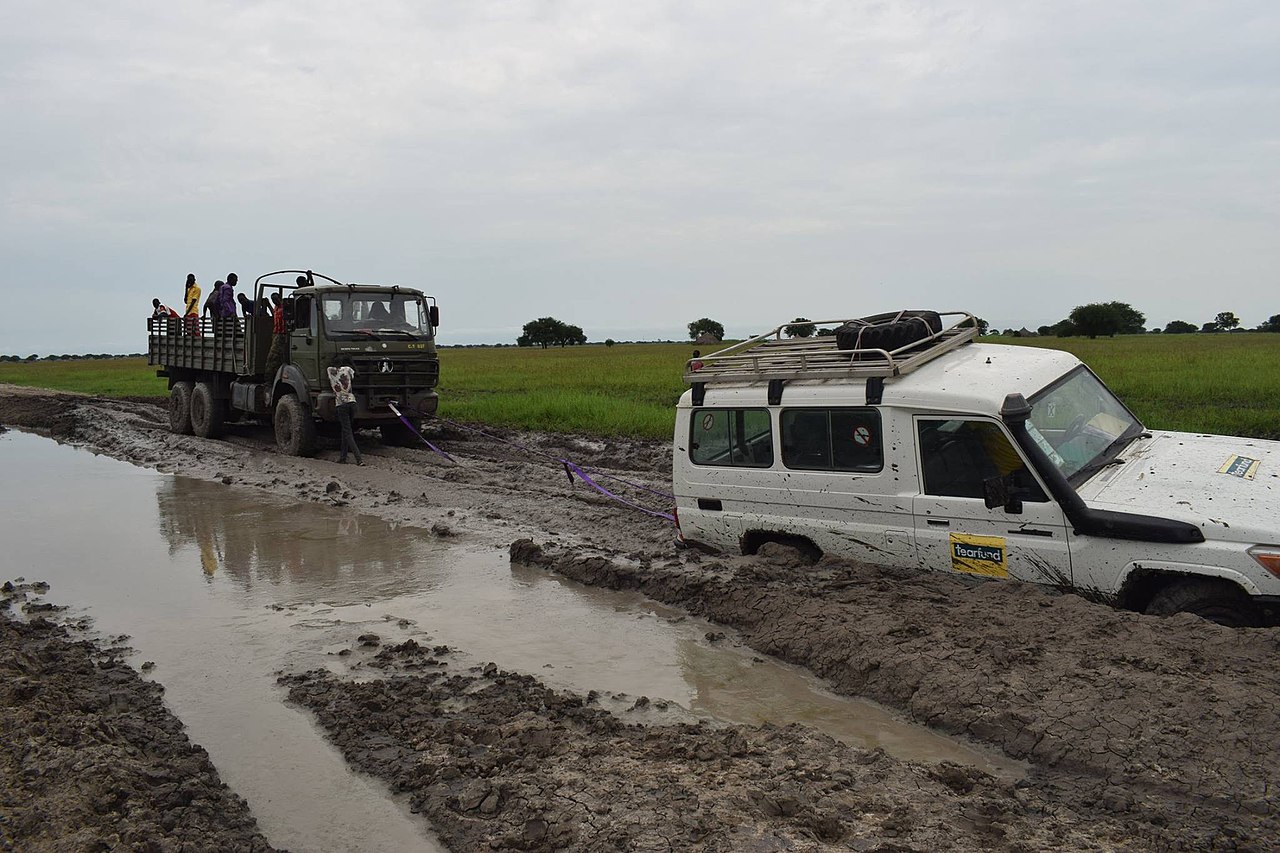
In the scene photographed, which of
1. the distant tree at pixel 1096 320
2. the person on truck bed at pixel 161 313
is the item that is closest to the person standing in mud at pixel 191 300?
the person on truck bed at pixel 161 313

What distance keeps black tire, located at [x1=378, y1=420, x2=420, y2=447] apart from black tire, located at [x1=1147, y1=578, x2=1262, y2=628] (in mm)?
12745

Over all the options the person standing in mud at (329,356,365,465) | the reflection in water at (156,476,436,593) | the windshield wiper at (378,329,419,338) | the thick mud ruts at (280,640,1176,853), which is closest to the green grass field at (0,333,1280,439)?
the windshield wiper at (378,329,419,338)

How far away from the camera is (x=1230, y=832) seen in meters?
3.64

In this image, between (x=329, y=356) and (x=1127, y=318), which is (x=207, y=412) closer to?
(x=329, y=356)

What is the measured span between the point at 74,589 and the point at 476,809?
574cm

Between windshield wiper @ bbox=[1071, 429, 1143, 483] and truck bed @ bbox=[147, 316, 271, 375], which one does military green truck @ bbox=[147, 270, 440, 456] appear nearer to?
truck bed @ bbox=[147, 316, 271, 375]

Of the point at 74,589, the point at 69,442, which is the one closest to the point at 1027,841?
the point at 74,589

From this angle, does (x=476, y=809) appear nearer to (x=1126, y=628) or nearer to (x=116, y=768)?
(x=116, y=768)

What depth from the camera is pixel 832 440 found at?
6.70 metres

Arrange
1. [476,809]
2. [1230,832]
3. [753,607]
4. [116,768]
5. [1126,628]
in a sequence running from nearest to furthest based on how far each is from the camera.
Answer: [1230,832] < [476,809] < [116,768] < [1126,628] < [753,607]

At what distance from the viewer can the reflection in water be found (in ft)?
28.3

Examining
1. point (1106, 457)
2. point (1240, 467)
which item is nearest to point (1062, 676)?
point (1106, 457)

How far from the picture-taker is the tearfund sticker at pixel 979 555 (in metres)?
5.98

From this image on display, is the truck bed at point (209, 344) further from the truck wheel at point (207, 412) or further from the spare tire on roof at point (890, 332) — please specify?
the spare tire on roof at point (890, 332)
